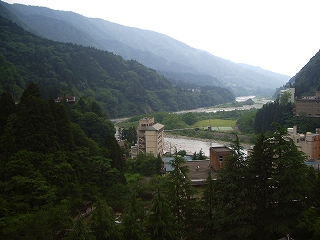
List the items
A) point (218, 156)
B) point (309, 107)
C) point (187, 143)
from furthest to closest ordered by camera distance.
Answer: point (187, 143) → point (309, 107) → point (218, 156)

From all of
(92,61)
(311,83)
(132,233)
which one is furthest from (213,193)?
(92,61)

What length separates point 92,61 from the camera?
71250mm

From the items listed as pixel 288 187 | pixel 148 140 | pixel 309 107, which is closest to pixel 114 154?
pixel 288 187

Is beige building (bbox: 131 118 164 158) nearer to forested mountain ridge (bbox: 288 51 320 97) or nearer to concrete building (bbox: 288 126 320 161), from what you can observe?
concrete building (bbox: 288 126 320 161)

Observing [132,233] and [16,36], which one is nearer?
[132,233]

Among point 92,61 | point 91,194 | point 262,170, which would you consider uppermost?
point 92,61

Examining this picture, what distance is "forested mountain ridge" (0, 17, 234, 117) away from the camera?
166 feet

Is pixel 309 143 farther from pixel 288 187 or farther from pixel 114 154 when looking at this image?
pixel 288 187

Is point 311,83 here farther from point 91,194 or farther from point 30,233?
point 30,233

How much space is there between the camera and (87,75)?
66.6 meters

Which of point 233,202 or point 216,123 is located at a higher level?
point 233,202

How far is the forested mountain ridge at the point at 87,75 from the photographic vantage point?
5050cm

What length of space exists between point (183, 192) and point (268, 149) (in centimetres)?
260

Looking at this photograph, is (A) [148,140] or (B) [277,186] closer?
(B) [277,186]
